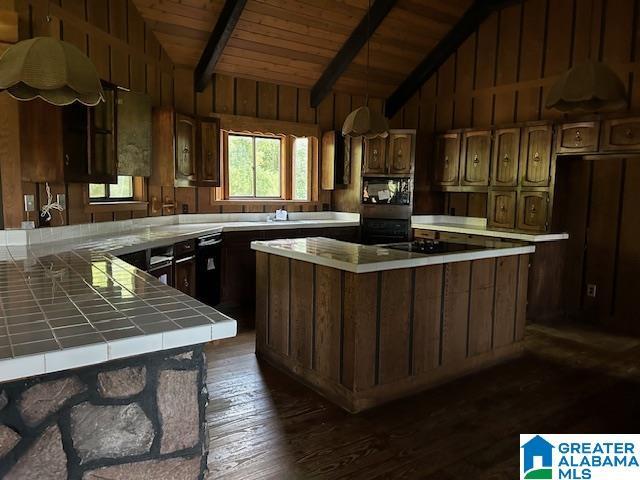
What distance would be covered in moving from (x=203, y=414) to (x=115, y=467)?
0.90 feet

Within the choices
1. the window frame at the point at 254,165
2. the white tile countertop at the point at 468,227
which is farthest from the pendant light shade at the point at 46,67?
the white tile countertop at the point at 468,227

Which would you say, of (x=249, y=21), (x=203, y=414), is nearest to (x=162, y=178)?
(x=249, y=21)

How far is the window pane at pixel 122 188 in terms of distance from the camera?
466cm

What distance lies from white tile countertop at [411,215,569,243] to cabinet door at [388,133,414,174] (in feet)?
2.33

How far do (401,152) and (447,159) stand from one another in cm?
61

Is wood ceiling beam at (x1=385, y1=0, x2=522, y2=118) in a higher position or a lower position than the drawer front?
higher

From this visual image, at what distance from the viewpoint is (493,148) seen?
18.9 feet

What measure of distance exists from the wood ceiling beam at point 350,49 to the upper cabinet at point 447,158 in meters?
1.59

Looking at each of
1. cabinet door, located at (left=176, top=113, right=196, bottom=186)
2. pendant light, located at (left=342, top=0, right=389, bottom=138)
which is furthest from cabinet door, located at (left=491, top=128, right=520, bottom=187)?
cabinet door, located at (left=176, top=113, right=196, bottom=186)

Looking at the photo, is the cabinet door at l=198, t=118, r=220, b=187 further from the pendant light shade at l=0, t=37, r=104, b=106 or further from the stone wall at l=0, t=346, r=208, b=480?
the stone wall at l=0, t=346, r=208, b=480

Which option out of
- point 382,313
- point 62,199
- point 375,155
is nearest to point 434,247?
point 382,313

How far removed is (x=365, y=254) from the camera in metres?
3.31

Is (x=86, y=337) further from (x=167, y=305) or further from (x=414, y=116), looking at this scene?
(x=414, y=116)

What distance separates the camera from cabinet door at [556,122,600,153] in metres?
4.71
